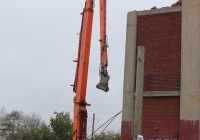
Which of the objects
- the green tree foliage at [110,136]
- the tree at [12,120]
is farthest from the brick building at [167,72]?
the tree at [12,120]

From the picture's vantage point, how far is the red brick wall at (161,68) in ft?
56.2

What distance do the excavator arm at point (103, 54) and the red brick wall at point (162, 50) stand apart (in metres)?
3.06

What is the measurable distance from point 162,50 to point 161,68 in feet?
2.85

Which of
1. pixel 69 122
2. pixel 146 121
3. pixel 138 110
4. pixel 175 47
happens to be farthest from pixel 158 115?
pixel 69 122

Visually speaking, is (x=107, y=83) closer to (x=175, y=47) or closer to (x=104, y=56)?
(x=104, y=56)

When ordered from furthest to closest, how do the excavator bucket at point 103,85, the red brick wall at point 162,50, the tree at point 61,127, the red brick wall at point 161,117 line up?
the tree at point 61,127 < the excavator bucket at point 103,85 < the red brick wall at point 162,50 < the red brick wall at point 161,117

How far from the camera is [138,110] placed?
26.0 feet

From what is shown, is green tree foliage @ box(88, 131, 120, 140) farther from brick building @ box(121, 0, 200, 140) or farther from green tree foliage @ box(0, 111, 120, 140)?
brick building @ box(121, 0, 200, 140)

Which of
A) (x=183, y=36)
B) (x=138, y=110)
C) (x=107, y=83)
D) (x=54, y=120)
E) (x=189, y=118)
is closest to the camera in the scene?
(x=138, y=110)

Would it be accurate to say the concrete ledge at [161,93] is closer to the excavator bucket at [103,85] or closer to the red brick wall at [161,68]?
the red brick wall at [161,68]

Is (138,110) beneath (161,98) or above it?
beneath

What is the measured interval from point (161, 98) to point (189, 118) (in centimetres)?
158

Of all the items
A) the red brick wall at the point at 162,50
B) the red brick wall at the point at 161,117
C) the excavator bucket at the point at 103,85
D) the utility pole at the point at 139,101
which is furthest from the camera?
the excavator bucket at the point at 103,85

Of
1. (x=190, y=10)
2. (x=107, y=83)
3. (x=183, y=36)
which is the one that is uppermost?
(x=190, y=10)
